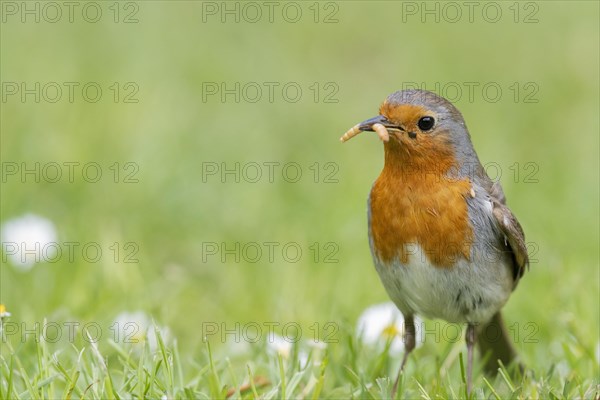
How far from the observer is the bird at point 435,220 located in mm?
4523

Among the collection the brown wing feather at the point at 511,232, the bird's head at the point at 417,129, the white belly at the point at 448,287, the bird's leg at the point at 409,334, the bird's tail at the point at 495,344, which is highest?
the bird's head at the point at 417,129

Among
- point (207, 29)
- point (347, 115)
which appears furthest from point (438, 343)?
point (207, 29)

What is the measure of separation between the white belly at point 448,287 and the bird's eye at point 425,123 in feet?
1.71

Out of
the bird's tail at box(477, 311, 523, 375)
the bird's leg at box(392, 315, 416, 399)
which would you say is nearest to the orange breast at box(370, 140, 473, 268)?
the bird's leg at box(392, 315, 416, 399)

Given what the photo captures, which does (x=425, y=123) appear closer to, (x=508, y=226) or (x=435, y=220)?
(x=435, y=220)

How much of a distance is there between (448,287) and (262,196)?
2872 millimetres

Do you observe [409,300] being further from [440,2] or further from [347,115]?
[440,2]

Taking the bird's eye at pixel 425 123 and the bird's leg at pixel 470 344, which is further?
the bird's leg at pixel 470 344

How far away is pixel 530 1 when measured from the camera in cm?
1052

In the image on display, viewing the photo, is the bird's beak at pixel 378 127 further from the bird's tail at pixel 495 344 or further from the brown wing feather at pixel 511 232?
the bird's tail at pixel 495 344

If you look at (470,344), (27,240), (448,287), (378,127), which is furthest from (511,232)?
(27,240)

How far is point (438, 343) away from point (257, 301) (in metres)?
1.06

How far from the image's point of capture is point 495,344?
5066 millimetres

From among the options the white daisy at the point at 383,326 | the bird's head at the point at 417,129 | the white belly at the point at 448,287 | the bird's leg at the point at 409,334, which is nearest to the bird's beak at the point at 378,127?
the bird's head at the point at 417,129
